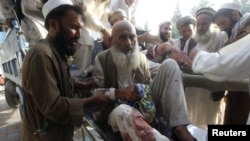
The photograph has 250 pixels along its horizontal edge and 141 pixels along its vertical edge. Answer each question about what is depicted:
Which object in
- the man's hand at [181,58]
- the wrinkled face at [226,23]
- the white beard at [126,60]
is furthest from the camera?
the wrinkled face at [226,23]

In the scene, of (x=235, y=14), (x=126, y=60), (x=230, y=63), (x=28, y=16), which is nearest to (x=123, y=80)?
(x=126, y=60)

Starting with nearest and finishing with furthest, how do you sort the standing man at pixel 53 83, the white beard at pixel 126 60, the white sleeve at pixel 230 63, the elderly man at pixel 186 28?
the white sleeve at pixel 230 63, the standing man at pixel 53 83, the white beard at pixel 126 60, the elderly man at pixel 186 28

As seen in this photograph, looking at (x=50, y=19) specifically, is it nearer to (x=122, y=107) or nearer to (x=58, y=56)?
(x=58, y=56)

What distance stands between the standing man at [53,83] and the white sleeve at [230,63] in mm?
878

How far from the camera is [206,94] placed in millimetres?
3312

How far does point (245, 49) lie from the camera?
1.42 m

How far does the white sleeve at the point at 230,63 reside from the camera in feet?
4.71

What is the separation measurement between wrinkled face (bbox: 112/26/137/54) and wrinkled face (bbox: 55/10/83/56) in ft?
2.39

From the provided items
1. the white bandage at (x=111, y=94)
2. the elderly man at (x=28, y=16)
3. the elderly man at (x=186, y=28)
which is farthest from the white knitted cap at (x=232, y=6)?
the elderly man at (x=28, y=16)

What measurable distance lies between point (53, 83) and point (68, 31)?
0.47 m

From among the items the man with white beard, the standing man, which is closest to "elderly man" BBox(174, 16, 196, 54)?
the man with white beard

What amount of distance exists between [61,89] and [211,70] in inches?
46.2

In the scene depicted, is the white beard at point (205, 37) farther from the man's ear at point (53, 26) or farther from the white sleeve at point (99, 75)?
the man's ear at point (53, 26)

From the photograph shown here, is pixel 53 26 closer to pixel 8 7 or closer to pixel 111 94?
pixel 111 94
